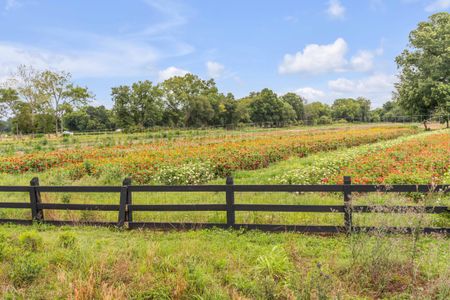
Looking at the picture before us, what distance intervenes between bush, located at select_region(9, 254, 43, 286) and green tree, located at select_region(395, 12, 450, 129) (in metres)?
46.5

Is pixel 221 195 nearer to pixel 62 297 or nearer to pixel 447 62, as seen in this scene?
pixel 62 297

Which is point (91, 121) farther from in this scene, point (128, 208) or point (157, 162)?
point (128, 208)

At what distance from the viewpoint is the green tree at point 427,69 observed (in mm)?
41344

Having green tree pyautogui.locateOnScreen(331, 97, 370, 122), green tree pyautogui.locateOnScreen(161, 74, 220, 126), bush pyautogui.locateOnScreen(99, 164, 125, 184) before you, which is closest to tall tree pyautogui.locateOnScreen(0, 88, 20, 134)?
green tree pyautogui.locateOnScreen(161, 74, 220, 126)

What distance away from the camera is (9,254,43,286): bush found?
4.27 meters

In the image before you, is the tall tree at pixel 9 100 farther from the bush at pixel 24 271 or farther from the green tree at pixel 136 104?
the bush at pixel 24 271

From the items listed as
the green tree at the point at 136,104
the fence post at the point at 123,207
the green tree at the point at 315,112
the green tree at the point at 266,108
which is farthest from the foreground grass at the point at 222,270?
the green tree at the point at 315,112

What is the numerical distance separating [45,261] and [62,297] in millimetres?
1087

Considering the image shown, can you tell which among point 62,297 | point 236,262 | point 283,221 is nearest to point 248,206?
point 283,221

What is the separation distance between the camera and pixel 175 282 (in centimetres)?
391

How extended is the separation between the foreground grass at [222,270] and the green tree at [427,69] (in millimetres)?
43375

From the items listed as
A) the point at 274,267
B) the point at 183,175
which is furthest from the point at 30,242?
the point at 183,175

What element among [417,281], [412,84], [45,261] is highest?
[412,84]

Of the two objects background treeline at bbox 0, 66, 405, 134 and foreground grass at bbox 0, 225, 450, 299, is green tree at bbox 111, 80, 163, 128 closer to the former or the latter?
background treeline at bbox 0, 66, 405, 134
